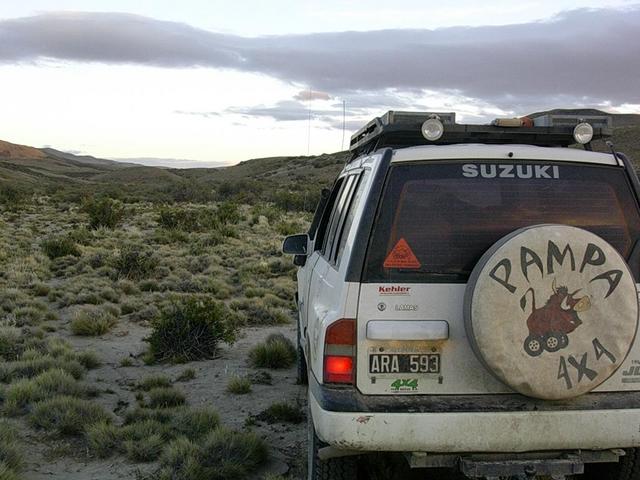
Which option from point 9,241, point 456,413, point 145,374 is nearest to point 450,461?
point 456,413

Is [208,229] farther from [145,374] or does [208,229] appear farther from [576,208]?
A: [576,208]

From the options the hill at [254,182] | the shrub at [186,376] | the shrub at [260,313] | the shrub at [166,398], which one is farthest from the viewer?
the hill at [254,182]

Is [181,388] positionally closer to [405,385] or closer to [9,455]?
[9,455]

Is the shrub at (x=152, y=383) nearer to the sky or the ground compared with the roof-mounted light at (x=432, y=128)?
nearer to the ground

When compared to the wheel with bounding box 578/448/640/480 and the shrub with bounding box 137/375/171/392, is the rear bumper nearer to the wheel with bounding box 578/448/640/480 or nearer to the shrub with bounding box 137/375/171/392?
the wheel with bounding box 578/448/640/480

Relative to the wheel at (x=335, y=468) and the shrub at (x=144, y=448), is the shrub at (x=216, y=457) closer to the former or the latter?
the shrub at (x=144, y=448)

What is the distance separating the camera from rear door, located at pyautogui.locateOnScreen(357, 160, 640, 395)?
10.8 feet

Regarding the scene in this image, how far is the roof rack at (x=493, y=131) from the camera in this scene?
4131mm

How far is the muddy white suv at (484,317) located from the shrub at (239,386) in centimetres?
360

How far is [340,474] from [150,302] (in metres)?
9.29

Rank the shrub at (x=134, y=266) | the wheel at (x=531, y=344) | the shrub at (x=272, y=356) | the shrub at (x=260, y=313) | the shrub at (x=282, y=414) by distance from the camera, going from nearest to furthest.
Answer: the wheel at (x=531, y=344) < the shrub at (x=282, y=414) < the shrub at (x=272, y=356) < the shrub at (x=260, y=313) < the shrub at (x=134, y=266)

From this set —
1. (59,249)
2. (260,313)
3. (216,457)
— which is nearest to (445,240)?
(216,457)

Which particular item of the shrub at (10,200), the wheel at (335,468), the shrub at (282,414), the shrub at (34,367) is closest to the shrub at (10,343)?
the shrub at (34,367)

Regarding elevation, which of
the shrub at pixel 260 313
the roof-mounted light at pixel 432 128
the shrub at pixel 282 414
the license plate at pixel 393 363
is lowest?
the shrub at pixel 260 313
